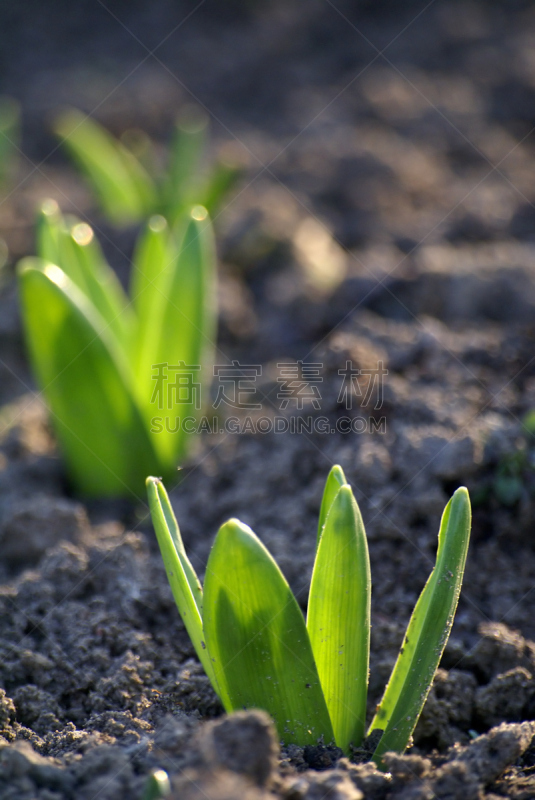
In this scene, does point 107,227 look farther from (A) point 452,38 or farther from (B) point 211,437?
(A) point 452,38

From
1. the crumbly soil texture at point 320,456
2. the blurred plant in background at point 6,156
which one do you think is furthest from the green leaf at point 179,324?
the blurred plant in background at point 6,156

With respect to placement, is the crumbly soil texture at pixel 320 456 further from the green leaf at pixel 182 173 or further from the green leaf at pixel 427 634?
the green leaf at pixel 182 173

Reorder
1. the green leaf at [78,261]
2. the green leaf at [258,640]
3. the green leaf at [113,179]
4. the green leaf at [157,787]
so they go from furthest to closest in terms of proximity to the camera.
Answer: the green leaf at [113,179], the green leaf at [78,261], the green leaf at [258,640], the green leaf at [157,787]

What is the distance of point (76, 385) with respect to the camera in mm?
1514

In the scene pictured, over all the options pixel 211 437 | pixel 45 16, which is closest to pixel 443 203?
pixel 211 437

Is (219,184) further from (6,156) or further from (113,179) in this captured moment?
(6,156)

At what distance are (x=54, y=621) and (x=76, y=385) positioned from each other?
0.52m

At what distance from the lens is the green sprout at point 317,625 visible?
86cm

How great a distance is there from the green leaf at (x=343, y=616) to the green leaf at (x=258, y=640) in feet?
0.09

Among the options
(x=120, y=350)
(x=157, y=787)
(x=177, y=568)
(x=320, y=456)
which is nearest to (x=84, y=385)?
(x=120, y=350)

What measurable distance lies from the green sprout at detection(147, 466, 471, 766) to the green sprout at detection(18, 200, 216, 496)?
2.03 ft

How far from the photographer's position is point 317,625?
920 mm

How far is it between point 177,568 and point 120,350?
2.62ft

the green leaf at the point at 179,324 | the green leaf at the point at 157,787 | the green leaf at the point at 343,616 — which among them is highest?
the green leaf at the point at 179,324
